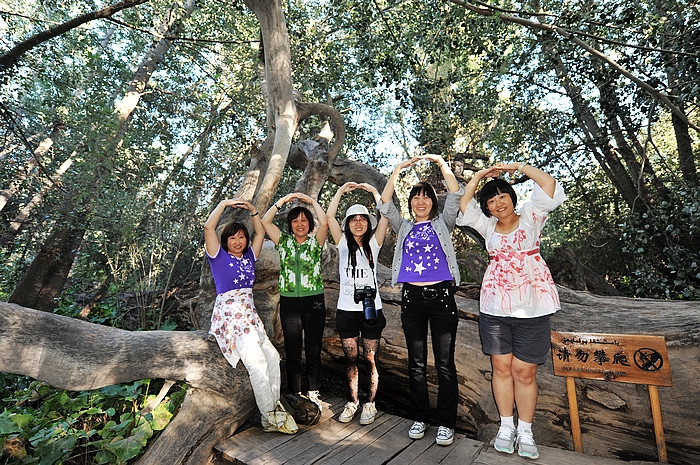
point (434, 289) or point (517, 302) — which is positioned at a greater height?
point (434, 289)

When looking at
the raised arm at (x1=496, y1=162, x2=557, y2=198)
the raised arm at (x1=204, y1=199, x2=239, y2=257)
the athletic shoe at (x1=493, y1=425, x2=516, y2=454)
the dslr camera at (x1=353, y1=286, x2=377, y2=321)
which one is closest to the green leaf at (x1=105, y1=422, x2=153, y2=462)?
the raised arm at (x1=204, y1=199, x2=239, y2=257)

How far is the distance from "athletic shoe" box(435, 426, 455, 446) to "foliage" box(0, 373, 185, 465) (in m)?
2.44

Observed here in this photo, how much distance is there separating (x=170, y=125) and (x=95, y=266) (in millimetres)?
4595

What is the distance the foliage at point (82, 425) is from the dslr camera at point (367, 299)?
2.09 metres

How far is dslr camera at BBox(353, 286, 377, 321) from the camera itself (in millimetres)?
3135

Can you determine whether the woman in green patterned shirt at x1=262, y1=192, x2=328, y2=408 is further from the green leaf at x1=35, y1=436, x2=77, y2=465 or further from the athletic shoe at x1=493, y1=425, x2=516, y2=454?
the green leaf at x1=35, y1=436, x2=77, y2=465

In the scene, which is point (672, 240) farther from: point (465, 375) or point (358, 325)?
point (358, 325)

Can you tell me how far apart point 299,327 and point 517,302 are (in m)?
1.96

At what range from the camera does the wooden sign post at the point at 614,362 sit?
2658mm

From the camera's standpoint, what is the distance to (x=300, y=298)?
3447 millimetres

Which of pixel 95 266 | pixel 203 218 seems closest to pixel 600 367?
pixel 203 218

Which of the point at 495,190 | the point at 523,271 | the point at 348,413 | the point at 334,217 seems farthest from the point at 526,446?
the point at 334,217

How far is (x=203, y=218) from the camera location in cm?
641

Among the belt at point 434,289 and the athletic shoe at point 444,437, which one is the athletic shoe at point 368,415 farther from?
the belt at point 434,289
